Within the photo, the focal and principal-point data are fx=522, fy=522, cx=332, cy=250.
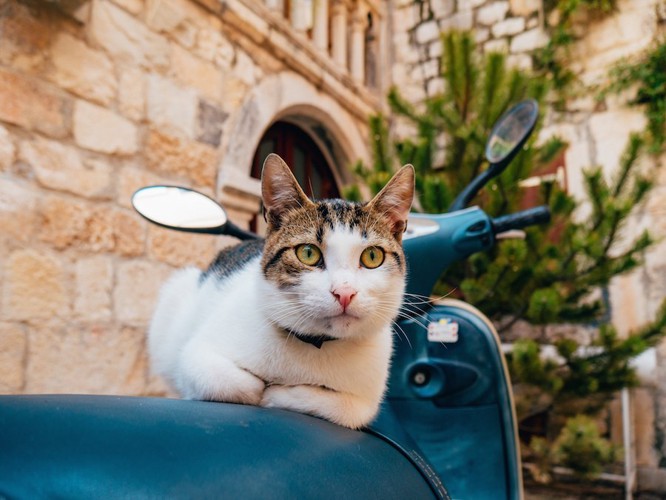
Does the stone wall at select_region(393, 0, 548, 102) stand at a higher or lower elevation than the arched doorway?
higher

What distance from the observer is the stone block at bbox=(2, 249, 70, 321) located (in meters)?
2.05

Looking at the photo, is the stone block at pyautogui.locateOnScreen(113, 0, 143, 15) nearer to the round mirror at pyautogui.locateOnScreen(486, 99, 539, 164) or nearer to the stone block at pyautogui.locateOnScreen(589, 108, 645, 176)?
the round mirror at pyautogui.locateOnScreen(486, 99, 539, 164)

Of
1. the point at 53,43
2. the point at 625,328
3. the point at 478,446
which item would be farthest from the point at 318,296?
the point at 625,328

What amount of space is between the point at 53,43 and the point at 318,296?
2091 mm

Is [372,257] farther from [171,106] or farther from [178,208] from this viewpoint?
[171,106]

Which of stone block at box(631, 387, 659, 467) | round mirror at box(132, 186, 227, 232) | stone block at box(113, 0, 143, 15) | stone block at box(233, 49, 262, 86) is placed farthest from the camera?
stone block at box(631, 387, 659, 467)

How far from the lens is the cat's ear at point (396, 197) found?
91 cm

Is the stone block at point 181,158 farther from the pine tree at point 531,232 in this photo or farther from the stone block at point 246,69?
the pine tree at point 531,232

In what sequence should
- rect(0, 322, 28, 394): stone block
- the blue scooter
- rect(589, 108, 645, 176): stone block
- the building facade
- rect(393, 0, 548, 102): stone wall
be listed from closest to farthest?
the blue scooter, rect(0, 322, 28, 394): stone block, the building facade, rect(589, 108, 645, 176): stone block, rect(393, 0, 548, 102): stone wall

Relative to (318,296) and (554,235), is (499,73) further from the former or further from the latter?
(318,296)

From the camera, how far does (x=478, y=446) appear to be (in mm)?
1240

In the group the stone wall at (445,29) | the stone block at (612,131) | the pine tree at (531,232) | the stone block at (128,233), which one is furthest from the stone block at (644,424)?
the stone block at (128,233)

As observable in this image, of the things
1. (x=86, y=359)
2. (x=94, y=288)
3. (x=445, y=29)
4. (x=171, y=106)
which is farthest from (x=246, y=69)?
(x=445, y=29)

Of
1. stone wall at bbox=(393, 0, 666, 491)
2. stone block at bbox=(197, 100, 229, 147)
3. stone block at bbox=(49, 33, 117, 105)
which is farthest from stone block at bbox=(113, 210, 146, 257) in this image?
stone wall at bbox=(393, 0, 666, 491)
